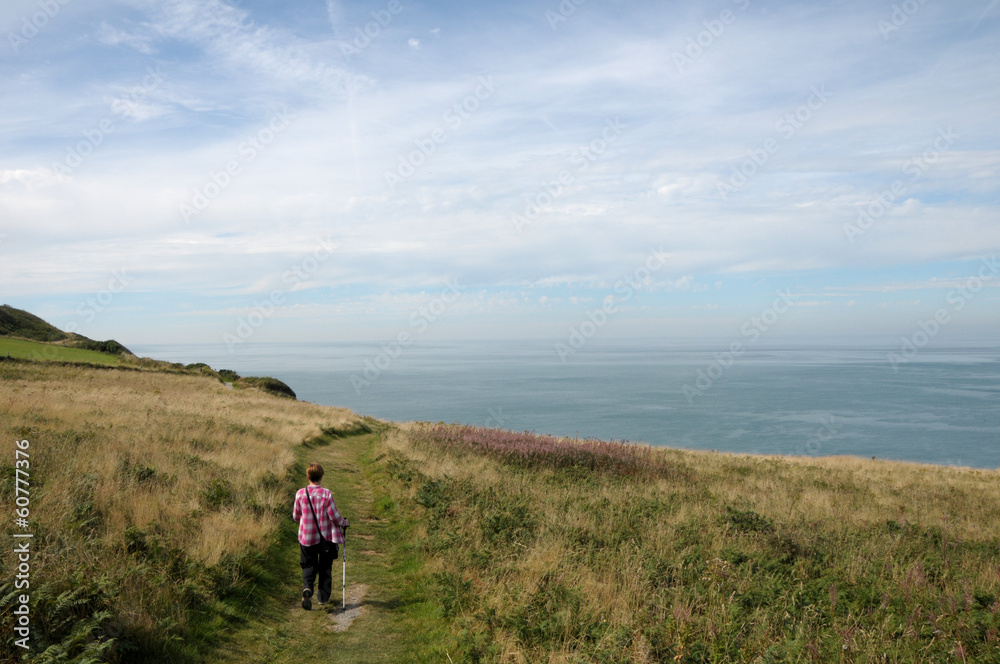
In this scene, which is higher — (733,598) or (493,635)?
(733,598)

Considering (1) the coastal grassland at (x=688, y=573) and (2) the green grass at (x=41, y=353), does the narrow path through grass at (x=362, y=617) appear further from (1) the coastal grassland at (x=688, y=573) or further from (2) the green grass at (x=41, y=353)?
(2) the green grass at (x=41, y=353)

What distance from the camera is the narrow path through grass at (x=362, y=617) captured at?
6738 mm

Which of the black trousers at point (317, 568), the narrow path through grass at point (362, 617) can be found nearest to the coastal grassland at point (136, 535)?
the narrow path through grass at point (362, 617)

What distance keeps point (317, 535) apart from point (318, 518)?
0.80 feet

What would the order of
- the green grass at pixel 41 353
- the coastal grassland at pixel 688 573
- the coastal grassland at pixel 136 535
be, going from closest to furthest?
the coastal grassland at pixel 136 535 → the coastal grassland at pixel 688 573 → the green grass at pixel 41 353

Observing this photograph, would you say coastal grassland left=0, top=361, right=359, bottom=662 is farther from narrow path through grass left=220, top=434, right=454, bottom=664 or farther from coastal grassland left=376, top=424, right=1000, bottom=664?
coastal grassland left=376, top=424, right=1000, bottom=664

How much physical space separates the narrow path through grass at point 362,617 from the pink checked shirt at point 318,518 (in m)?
0.98

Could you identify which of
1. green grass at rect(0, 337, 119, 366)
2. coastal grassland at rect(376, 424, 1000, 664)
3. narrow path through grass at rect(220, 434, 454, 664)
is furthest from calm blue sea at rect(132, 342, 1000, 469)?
narrow path through grass at rect(220, 434, 454, 664)

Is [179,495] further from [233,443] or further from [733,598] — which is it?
[733,598]

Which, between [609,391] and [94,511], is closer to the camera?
[94,511]

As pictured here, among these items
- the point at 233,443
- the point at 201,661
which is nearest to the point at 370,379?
the point at 233,443

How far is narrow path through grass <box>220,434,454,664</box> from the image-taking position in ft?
22.1

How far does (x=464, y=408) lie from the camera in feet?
346

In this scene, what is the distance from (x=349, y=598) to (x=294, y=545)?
285 cm
